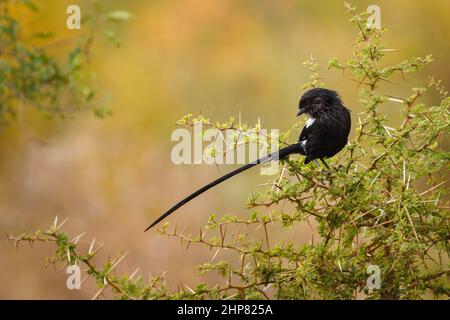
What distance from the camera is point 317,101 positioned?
396 centimetres

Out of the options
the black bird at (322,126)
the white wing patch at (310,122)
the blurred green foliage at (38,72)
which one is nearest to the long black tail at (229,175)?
the black bird at (322,126)

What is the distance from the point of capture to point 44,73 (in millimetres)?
4551

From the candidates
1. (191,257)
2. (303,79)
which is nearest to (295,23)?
(303,79)

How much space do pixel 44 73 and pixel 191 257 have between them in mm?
3326

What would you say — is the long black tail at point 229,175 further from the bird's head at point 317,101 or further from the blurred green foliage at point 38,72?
the blurred green foliage at point 38,72

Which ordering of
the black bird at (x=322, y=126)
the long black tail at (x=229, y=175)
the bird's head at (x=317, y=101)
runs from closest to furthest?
1. the long black tail at (x=229, y=175)
2. the black bird at (x=322, y=126)
3. the bird's head at (x=317, y=101)

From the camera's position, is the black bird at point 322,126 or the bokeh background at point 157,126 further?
the bokeh background at point 157,126

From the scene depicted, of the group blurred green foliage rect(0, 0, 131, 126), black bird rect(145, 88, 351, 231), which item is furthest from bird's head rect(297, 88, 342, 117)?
blurred green foliage rect(0, 0, 131, 126)

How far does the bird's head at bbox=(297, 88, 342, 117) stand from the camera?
3953mm

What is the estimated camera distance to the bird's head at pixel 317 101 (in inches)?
156

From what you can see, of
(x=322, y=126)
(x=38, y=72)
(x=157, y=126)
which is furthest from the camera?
(x=157, y=126)

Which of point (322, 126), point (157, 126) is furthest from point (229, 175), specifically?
point (157, 126)

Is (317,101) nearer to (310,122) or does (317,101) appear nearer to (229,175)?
(310,122)
